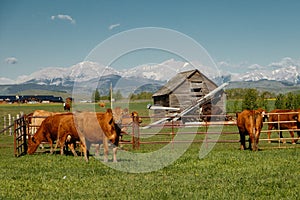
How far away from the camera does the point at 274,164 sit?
10812 mm

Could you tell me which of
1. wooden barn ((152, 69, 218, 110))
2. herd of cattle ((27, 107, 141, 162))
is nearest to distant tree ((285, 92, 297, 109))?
wooden barn ((152, 69, 218, 110))

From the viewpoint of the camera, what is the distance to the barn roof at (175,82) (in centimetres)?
3822

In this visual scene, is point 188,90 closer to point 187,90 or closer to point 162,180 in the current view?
point 187,90

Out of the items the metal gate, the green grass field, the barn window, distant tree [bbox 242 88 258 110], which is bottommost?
the green grass field

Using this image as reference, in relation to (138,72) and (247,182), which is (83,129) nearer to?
(138,72)

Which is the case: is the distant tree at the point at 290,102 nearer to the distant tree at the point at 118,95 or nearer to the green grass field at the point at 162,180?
the distant tree at the point at 118,95

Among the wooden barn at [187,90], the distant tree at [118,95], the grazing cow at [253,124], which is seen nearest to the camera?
the grazing cow at [253,124]

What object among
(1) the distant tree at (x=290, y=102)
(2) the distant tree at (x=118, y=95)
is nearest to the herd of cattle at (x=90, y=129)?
(2) the distant tree at (x=118, y=95)

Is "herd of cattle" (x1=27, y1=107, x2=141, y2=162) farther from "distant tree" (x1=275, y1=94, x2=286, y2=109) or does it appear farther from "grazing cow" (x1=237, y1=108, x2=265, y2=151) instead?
"distant tree" (x1=275, y1=94, x2=286, y2=109)

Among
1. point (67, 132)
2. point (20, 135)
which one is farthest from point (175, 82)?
point (67, 132)

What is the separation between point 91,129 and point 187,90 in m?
26.7

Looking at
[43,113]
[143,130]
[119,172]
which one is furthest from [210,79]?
[119,172]

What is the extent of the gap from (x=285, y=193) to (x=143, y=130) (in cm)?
2034

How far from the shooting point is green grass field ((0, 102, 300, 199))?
24.4 feet
